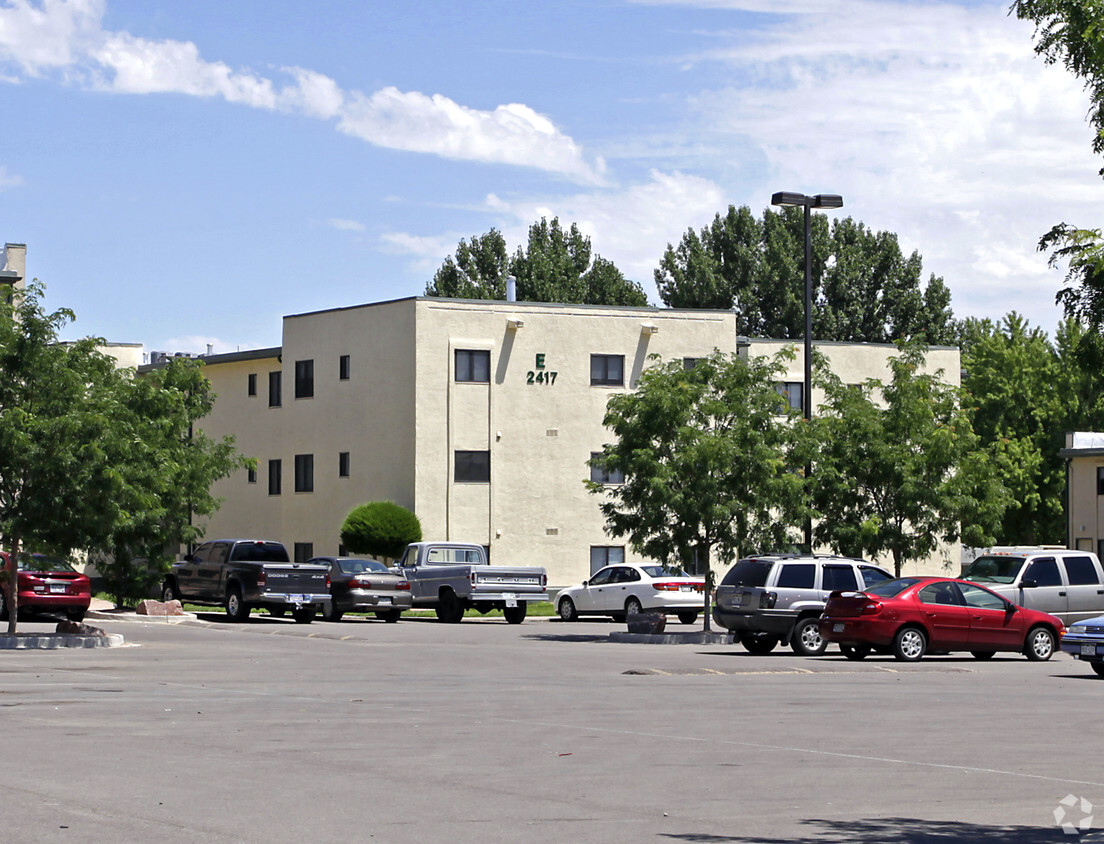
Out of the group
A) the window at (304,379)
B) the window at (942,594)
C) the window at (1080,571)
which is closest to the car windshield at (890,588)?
the window at (942,594)

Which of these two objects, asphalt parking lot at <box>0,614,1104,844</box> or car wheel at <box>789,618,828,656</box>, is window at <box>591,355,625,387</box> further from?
asphalt parking lot at <box>0,614,1104,844</box>

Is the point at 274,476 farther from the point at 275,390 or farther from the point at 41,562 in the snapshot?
the point at 41,562

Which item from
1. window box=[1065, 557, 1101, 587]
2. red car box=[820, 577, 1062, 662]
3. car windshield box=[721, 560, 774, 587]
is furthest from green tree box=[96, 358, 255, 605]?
window box=[1065, 557, 1101, 587]

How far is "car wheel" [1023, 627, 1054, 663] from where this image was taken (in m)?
28.8

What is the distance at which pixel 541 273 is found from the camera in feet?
287

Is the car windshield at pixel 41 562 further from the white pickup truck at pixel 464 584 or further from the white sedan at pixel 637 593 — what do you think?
the white sedan at pixel 637 593

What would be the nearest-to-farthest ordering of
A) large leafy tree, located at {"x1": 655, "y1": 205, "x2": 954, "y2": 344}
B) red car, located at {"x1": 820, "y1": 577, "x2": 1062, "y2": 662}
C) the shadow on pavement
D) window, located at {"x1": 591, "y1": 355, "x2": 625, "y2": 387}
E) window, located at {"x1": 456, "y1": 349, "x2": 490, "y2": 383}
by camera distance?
the shadow on pavement, red car, located at {"x1": 820, "y1": 577, "x2": 1062, "y2": 662}, window, located at {"x1": 456, "y1": 349, "x2": 490, "y2": 383}, window, located at {"x1": 591, "y1": 355, "x2": 625, "y2": 387}, large leafy tree, located at {"x1": 655, "y1": 205, "x2": 954, "y2": 344}

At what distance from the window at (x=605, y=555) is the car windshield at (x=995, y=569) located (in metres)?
22.5

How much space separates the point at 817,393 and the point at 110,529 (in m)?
37.6

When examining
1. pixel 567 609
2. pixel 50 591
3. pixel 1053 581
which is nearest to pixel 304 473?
pixel 567 609

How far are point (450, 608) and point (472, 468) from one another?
12.0m

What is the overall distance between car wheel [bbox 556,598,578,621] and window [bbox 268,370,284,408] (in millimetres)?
18177

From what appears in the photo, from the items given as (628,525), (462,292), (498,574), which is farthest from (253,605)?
(462,292)

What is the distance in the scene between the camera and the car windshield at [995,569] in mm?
33656
